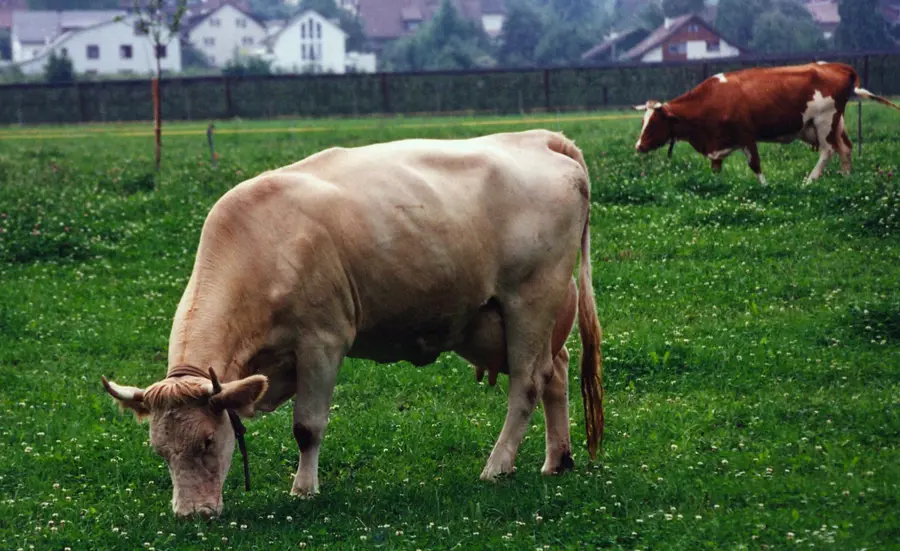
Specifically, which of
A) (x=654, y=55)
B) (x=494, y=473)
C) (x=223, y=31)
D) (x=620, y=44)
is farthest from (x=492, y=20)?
(x=494, y=473)

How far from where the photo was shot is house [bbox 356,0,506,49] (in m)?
140

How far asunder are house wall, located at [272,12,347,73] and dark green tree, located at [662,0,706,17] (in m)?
36.7

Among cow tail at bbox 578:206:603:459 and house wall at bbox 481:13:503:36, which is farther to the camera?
house wall at bbox 481:13:503:36

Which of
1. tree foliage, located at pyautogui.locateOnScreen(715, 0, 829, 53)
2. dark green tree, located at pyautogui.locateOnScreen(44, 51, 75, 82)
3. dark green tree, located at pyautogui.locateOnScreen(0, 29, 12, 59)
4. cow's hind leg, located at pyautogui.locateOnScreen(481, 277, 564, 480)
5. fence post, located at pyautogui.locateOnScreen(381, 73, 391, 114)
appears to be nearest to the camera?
cow's hind leg, located at pyautogui.locateOnScreen(481, 277, 564, 480)

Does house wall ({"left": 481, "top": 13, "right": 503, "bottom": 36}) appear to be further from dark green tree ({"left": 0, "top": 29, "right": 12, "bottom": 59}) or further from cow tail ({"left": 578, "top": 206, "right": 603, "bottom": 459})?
cow tail ({"left": 578, "top": 206, "right": 603, "bottom": 459})

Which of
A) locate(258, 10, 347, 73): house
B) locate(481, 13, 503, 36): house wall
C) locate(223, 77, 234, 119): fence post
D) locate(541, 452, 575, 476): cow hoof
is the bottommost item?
locate(541, 452, 575, 476): cow hoof

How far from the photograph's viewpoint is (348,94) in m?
52.6

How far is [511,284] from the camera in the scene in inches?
328

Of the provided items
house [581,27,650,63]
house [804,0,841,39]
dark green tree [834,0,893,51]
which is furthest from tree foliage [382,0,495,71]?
dark green tree [834,0,893,51]

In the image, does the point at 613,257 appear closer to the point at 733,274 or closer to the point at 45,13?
the point at 733,274

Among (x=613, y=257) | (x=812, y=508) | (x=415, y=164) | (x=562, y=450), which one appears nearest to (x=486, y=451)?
(x=562, y=450)

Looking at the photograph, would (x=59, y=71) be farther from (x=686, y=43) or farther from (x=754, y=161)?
(x=754, y=161)

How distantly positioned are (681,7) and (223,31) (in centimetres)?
5638

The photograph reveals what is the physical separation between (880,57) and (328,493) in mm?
40325
